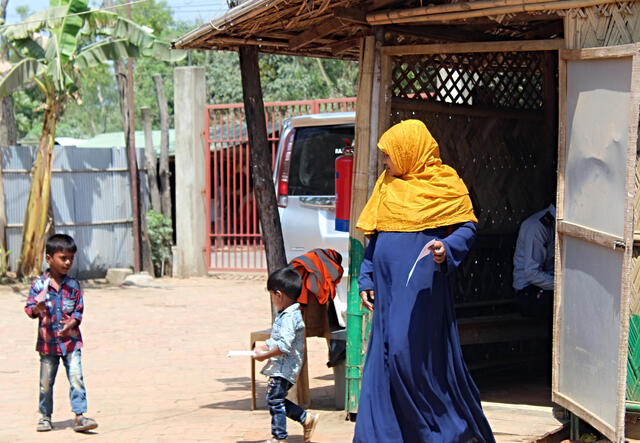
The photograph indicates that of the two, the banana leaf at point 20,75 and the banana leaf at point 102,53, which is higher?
the banana leaf at point 102,53

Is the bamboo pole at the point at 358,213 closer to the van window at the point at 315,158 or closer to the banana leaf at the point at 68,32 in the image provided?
the van window at the point at 315,158

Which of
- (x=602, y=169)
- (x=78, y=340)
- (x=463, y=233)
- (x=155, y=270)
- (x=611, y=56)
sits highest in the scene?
(x=611, y=56)

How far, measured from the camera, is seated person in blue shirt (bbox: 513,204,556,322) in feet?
20.7

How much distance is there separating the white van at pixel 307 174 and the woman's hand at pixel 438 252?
4343 millimetres

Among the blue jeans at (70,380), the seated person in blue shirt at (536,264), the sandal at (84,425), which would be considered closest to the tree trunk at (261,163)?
the blue jeans at (70,380)

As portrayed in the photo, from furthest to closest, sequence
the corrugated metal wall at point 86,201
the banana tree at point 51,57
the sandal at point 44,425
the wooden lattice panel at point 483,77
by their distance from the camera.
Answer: the corrugated metal wall at point 86,201, the banana tree at point 51,57, the wooden lattice panel at point 483,77, the sandal at point 44,425

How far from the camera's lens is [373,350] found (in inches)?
185

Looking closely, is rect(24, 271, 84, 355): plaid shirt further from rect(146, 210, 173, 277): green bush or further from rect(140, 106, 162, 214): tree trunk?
rect(140, 106, 162, 214): tree trunk

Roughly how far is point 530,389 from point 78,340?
336 centimetres

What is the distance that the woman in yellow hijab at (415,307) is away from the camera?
456 centimetres

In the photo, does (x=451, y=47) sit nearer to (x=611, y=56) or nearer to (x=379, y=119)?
(x=379, y=119)

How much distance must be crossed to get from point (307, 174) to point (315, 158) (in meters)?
0.19

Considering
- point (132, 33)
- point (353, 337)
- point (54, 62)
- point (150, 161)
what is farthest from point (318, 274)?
point (150, 161)

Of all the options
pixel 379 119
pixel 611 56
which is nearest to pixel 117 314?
pixel 379 119
